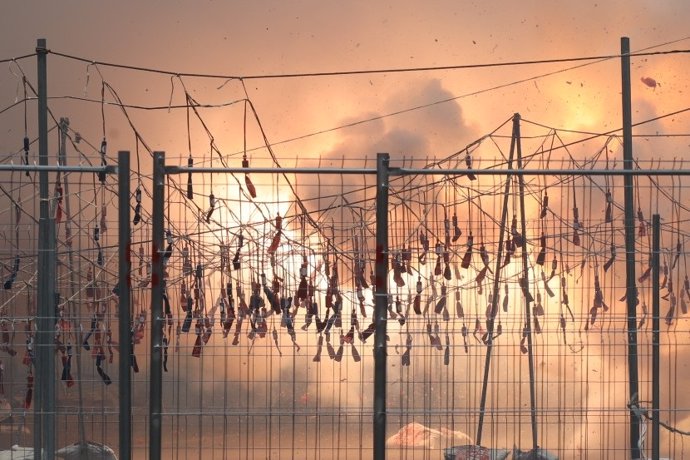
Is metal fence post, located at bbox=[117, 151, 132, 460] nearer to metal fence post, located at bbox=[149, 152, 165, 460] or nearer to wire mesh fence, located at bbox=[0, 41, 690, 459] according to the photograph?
metal fence post, located at bbox=[149, 152, 165, 460]

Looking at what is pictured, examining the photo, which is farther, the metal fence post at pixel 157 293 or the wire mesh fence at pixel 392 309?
the wire mesh fence at pixel 392 309

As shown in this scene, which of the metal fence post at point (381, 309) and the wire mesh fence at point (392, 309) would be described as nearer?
the metal fence post at point (381, 309)

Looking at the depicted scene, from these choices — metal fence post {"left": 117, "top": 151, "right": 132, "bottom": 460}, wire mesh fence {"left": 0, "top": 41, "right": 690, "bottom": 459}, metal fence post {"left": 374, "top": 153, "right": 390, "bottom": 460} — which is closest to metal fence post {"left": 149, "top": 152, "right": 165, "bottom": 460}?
metal fence post {"left": 117, "top": 151, "right": 132, "bottom": 460}

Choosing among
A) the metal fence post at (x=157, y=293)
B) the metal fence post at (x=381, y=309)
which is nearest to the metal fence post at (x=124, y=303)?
the metal fence post at (x=157, y=293)

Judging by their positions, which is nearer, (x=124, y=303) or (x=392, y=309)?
(x=124, y=303)

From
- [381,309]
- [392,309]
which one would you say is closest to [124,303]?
[381,309]

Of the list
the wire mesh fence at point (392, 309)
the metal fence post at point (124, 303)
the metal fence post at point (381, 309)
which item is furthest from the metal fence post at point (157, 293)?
the wire mesh fence at point (392, 309)

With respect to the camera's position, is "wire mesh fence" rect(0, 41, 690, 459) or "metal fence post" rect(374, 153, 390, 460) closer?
"metal fence post" rect(374, 153, 390, 460)

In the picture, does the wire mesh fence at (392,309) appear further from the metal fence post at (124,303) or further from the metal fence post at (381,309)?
the metal fence post at (381,309)

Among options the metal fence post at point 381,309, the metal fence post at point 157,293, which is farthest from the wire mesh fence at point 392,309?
the metal fence post at point 381,309

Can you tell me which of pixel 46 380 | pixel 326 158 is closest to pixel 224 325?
pixel 46 380

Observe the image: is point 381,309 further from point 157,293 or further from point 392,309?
point 392,309

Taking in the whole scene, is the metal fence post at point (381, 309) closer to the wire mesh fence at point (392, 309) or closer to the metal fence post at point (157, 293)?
the metal fence post at point (157, 293)

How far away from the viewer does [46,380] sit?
13.7ft
